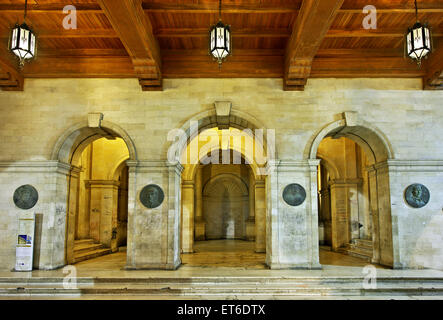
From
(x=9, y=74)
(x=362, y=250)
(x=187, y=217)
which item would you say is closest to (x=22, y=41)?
(x=9, y=74)

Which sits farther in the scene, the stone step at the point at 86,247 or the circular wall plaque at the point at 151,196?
the stone step at the point at 86,247

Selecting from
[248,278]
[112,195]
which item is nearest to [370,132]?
[248,278]

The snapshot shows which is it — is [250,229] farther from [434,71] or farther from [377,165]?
[434,71]

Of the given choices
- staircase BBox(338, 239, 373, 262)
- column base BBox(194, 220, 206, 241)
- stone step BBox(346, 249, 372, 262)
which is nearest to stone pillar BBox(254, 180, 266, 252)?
staircase BBox(338, 239, 373, 262)

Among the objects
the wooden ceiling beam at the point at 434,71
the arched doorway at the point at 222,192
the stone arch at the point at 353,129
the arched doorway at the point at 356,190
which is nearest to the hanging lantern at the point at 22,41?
the stone arch at the point at 353,129

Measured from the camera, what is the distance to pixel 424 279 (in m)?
8.34

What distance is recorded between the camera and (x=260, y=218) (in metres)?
14.0

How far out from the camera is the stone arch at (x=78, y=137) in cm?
999

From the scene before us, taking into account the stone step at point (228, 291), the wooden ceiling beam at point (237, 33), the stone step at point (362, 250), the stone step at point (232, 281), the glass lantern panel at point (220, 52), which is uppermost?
the wooden ceiling beam at point (237, 33)

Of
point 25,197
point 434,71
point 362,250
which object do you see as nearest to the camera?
point 434,71

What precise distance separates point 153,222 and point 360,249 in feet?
23.5

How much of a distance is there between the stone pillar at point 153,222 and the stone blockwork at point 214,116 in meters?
0.03

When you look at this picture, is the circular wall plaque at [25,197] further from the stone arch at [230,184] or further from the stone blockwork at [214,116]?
the stone arch at [230,184]
